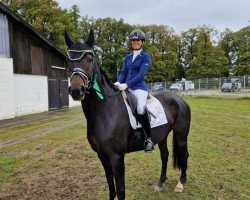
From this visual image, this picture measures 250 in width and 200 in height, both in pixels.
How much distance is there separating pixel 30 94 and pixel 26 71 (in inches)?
65.0

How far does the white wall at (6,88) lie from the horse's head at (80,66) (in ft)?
47.0

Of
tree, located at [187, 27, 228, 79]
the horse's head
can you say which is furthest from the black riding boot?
tree, located at [187, 27, 228, 79]

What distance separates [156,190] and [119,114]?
193 cm

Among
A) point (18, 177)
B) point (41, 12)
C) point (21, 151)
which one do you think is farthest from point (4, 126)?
point (41, 12)

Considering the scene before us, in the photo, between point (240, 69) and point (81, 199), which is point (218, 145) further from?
point (240, 69)

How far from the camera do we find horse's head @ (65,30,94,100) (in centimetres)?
328

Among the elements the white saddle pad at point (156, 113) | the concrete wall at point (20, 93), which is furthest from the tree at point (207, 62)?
the white saddle pad at point (156, 113)

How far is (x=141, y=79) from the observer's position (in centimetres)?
441

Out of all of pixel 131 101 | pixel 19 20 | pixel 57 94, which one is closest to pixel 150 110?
pixel 131 101

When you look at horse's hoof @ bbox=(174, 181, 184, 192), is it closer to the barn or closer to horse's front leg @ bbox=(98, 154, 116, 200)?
horse's front leg @ bbox=(98, 154, 116, 200)

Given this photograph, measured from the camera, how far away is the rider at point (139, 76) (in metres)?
4.28

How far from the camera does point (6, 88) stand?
1670 cm

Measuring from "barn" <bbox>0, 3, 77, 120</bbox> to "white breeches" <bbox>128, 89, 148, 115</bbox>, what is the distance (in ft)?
46.1

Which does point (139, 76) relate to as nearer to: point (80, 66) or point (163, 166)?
point (80, 66)
